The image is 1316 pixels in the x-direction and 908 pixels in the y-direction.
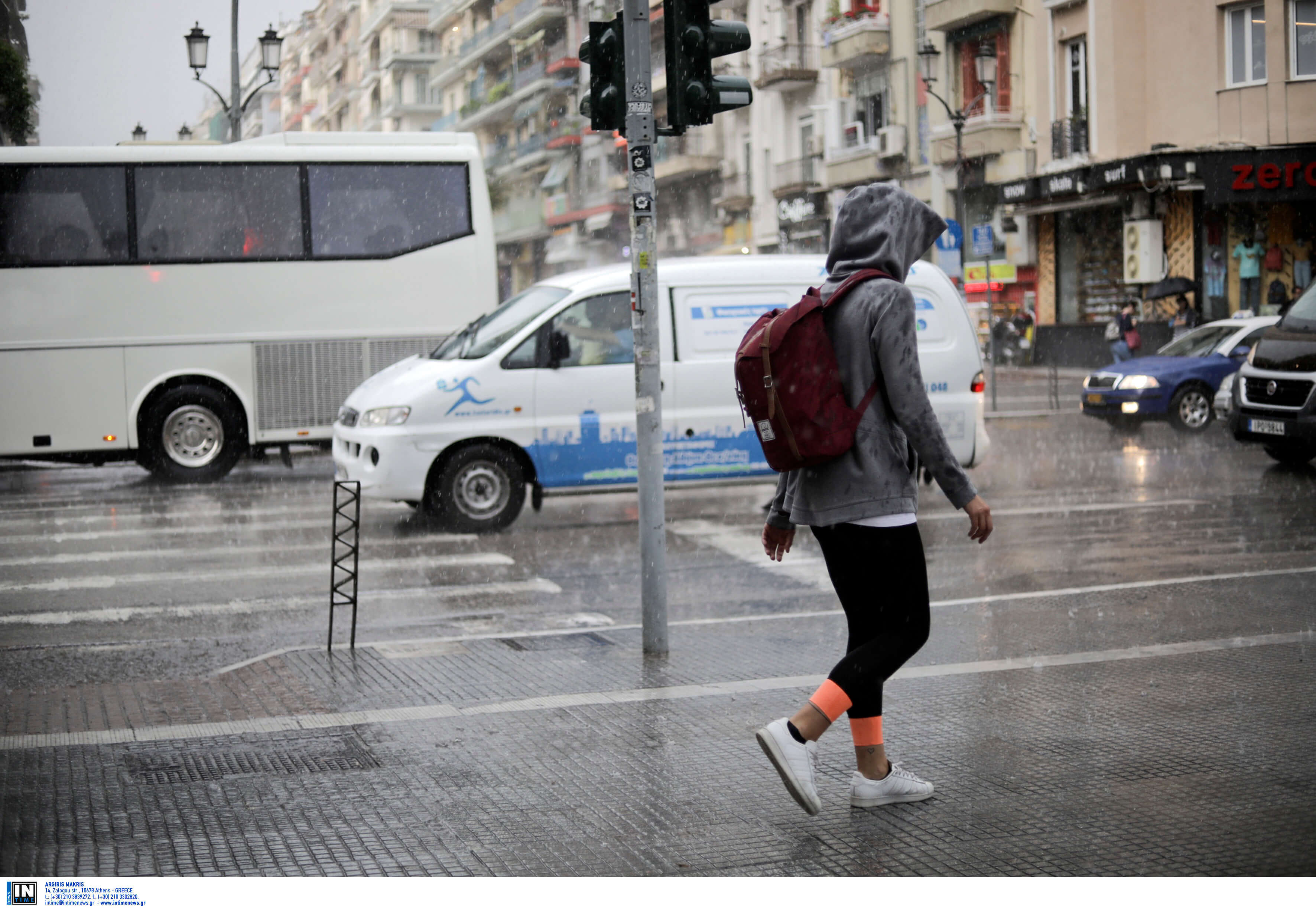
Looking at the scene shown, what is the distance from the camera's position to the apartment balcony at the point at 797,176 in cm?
4344

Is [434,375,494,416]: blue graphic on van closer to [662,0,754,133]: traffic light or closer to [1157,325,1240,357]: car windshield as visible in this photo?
[662,0,754,133]: traffic light

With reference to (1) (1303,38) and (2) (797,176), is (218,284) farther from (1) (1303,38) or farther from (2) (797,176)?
(2) (797,176)

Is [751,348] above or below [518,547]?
above

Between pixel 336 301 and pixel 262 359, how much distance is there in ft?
3.48

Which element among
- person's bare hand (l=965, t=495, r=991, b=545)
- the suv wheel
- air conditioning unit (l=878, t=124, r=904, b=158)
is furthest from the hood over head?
air conditioning unit (l=878, t=124, r=904, b=158)

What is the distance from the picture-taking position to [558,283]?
475 inches

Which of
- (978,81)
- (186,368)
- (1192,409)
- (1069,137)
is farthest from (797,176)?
(186,368)

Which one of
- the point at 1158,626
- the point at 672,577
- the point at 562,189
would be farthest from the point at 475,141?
the point at 562,189

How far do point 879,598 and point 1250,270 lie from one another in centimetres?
2863

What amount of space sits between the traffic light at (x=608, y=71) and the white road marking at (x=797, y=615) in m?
2.49

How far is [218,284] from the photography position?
1644cm

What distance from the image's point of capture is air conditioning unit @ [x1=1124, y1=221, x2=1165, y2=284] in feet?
103

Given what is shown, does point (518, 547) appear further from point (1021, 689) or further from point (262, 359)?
point (262, 359)

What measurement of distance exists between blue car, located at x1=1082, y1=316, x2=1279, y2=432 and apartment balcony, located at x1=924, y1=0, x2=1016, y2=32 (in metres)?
17.7
